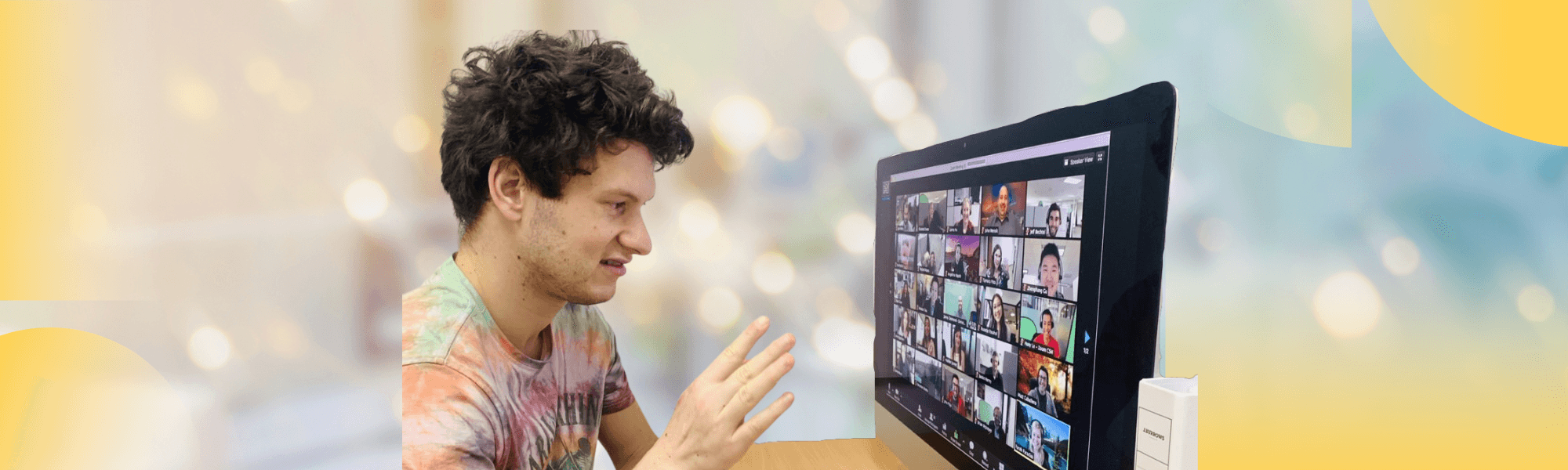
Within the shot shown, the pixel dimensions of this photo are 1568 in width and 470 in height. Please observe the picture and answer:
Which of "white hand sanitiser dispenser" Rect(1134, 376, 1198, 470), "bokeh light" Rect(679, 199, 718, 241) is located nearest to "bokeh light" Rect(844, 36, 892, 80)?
"bokeh light" Rect(679, 199, 718, 241)

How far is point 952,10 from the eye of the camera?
1428mm

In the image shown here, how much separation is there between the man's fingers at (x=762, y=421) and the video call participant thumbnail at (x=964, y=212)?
29 centimetres

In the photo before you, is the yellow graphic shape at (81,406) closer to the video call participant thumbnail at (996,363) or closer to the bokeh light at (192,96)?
the bokeh light at (192,96)

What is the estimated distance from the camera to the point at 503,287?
3.34ft

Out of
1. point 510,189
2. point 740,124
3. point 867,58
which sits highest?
point 867,58

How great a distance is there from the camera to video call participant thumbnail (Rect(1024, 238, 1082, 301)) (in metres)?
0.69

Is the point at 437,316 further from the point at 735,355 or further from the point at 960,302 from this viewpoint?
the point at 960,302

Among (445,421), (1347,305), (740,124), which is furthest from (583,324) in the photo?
(1347,305)

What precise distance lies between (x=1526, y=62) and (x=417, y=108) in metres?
1.99

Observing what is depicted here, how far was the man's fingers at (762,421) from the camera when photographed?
0.79 metres

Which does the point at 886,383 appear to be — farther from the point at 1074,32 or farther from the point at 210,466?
the point at 210,466

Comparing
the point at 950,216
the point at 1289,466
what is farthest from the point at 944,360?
the point at 1289,466

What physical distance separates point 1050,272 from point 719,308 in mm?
796

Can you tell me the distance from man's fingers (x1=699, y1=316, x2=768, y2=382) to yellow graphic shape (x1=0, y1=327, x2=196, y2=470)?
110 cm
